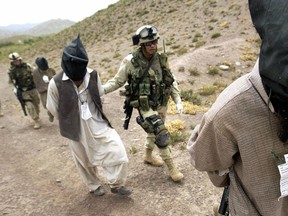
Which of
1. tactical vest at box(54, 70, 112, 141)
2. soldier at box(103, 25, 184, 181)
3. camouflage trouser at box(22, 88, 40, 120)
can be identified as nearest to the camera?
tactical vest at box(54, 70, 112, 141)

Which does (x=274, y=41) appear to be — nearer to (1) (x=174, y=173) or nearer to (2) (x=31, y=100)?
(1) (x=174, y=173)

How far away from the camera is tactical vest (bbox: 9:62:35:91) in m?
8.39

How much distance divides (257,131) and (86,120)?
9.36 feet

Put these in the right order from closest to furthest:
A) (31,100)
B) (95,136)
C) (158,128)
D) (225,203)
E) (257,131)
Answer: (257,131)
(225,203)
(95,136)
(158,128)
(31,100)

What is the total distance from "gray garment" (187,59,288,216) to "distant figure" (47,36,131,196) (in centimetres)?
236

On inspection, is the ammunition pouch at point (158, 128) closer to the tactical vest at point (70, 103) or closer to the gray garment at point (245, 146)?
the tactical vest at point (70, 103)

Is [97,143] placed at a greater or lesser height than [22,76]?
lesser

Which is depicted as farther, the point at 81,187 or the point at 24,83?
the point at 24,83

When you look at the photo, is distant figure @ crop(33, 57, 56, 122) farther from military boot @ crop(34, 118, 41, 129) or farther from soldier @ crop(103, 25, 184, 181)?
soldier @ crop(103, 25, 184, 181)

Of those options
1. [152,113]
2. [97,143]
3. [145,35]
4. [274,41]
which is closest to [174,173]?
[152,113]

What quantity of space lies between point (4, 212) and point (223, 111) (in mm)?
4094

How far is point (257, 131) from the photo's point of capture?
152cm

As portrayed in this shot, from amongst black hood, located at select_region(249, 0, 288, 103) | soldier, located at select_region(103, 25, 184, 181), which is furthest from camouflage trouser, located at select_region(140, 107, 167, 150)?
black hood, located at select_region(249, 0, 288, 103)

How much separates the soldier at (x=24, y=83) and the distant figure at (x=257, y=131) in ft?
24.4
